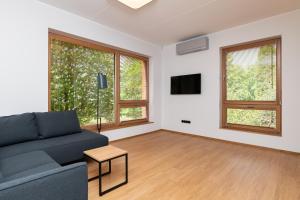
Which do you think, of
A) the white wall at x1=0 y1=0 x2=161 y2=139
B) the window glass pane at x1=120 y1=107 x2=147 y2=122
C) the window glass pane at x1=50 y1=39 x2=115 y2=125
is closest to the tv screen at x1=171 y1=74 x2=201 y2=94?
the window glass pane at x1=120 y1=107 x2=147 y2=122

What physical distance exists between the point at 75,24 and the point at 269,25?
404 cm

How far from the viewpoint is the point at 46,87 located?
3031 millimetres

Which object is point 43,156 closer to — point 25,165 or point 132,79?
point 25,165

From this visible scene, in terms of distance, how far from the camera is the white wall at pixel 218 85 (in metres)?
3.18

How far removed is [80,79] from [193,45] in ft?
9.97

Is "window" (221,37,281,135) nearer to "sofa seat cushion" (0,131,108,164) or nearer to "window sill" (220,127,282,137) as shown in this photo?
"window sill" (220,127,282,137)

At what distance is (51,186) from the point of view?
103cm

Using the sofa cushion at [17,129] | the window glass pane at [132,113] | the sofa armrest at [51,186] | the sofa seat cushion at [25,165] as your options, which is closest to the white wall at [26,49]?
the sofa cushion at [17,129]

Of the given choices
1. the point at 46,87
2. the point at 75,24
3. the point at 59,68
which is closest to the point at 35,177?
the point at 46,87

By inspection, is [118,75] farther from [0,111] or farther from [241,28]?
[241,28]

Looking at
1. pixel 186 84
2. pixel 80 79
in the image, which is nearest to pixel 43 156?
pixel 80 79

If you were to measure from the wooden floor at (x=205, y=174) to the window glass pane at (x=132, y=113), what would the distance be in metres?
0.97

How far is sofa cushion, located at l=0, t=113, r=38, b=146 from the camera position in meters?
2.22

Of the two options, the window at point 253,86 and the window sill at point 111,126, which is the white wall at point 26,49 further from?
the window at point 253,86
